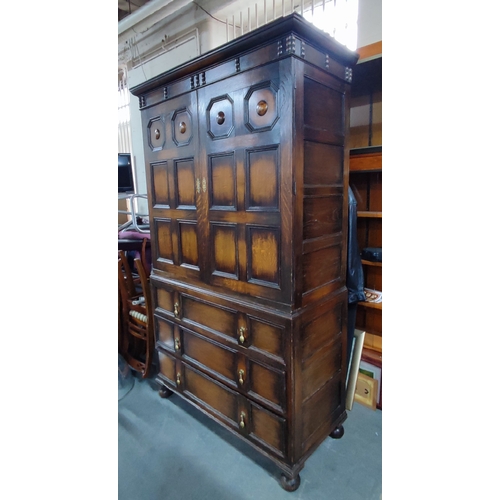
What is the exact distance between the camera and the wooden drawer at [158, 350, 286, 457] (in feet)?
5.20

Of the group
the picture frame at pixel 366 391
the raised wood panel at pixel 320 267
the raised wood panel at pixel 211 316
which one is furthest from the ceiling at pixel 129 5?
the picture frame at pixel 366 391

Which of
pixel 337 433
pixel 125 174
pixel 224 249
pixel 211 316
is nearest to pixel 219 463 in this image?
pixel 337 433

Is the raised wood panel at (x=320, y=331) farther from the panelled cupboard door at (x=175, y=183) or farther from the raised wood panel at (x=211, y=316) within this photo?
the panelled cupboard door at (x=175, y=183)

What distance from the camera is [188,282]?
1.91m

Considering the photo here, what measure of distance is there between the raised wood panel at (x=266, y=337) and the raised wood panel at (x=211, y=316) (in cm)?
11

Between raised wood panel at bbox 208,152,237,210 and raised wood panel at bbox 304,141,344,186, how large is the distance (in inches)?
14.0

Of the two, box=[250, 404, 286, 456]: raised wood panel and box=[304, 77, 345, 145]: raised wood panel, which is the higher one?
box=[304, 77, 345, 145]: raised wood panel

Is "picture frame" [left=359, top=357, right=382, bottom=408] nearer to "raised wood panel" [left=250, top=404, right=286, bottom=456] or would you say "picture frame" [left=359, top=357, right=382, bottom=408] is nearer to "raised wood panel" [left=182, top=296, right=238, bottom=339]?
"raised wood panel" [left=250, top=404, right=286, bottom=456]

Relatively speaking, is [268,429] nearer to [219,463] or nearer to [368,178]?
[219,463]

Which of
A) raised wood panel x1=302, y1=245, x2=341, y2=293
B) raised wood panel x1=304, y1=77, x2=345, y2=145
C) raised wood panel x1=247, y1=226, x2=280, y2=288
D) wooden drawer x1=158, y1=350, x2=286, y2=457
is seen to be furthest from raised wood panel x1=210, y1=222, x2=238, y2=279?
wooden drawer x1=158, y1=350, x2=286, y2=457

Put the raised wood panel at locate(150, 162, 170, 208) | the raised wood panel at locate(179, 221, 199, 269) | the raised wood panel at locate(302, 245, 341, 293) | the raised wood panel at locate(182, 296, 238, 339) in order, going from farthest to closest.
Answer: the raised wood panel at locate(150, 162, 170, 208)
the raised wood panel at locate(179, 221, 199, 269)
the raised wood panel at locate(182, 296, 238, 339)
the raised wood panel at locate(302, 245, 341, 293)
